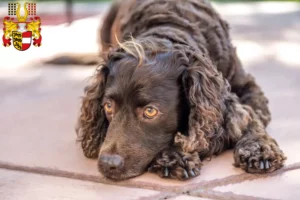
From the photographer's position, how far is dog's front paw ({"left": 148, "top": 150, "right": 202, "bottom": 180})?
3148 mm

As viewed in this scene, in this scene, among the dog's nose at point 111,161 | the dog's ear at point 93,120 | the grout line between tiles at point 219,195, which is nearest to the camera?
the grout line between tiles at point 219,195

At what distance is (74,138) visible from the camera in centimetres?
393

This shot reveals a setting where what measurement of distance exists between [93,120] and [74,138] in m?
0.45

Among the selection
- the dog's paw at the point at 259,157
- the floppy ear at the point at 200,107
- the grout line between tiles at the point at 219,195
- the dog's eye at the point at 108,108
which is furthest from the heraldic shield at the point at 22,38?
the grout line between tiles at the point at 219,195

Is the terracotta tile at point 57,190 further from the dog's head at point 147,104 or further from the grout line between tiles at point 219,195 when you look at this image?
the grout line between tiles at point 219,195

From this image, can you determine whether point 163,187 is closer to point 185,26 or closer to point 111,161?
point 111,161

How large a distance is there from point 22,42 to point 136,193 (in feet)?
10.4

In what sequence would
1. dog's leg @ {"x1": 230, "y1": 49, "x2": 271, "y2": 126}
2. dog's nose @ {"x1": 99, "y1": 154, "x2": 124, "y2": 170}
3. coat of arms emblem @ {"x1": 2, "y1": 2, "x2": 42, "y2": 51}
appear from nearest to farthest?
dog's nose @ {"x1": 99, "y1": 154, "x2": 124, "y2": 170} → dog's leg @ {"x1": 230, "y1": 49, "x2": 271, "y2": 126} → coat of arms emblem @ {"x1": 2, "y1": 2, "x2": 42, "y2": 51}

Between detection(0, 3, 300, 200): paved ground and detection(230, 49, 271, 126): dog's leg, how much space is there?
0.16 m

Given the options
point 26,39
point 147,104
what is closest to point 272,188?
point 147,104

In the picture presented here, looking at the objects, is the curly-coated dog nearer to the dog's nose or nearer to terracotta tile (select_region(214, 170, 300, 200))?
the dog's nose

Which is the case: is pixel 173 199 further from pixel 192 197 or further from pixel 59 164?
pixel 59 164

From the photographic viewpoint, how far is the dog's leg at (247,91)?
397 cm

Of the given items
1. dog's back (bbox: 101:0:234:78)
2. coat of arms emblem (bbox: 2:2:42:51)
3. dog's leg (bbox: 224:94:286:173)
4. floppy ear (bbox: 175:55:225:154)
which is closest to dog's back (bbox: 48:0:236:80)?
dog's back (bbox: 101:0:234:78)
